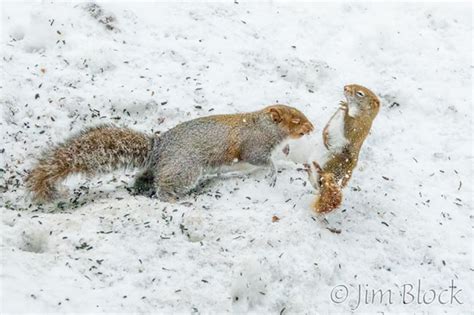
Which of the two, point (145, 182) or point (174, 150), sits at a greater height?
point (174, 150)

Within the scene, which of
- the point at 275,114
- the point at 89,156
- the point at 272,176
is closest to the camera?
the point at 89,156

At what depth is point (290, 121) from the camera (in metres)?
5.86

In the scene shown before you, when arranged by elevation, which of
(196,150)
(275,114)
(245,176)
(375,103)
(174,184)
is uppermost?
(375,103)

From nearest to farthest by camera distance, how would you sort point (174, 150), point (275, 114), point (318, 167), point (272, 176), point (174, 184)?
point (318, 167)
point (174, 184)
point (174, 150)
point (272, 176)
point (275, 114)

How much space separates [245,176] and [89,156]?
1.37 metres

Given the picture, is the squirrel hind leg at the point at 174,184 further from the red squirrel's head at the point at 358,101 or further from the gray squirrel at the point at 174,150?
the red squirrel's head at the point at 358,101

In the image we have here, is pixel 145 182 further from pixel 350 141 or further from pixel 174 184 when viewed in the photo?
pixel 350 141

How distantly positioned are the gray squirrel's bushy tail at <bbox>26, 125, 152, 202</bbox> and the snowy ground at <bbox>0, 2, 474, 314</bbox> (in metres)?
0.20

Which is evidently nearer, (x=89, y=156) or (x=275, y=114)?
(x=89, y=156)

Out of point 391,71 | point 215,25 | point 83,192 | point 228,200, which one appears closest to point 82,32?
point 215,25

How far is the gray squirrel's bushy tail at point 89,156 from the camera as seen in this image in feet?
16.2

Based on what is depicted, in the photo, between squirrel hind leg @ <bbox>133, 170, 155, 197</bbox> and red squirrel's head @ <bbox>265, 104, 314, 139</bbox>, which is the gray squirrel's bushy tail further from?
red squirrel's head @ <bbox>265, 104, 314, 139</bbox>

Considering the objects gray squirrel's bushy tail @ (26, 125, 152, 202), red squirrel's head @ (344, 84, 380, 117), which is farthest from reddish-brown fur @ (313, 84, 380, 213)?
gray squirrel's bushy tail @ (26, 125, 152, 202)

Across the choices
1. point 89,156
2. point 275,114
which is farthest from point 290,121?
point 89,156
